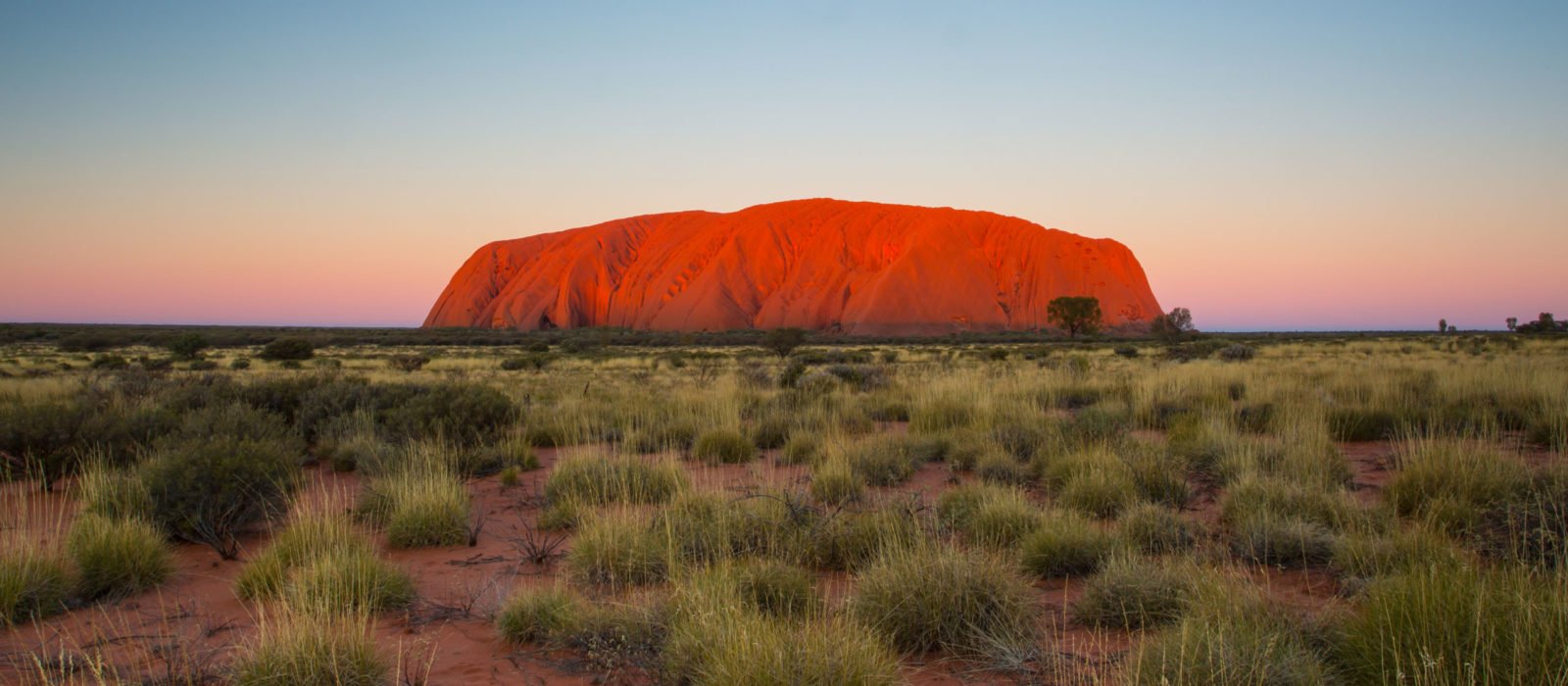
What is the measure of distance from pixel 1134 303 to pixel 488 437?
8517 cm

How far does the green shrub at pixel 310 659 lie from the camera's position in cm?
287

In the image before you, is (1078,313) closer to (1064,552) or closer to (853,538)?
(1064,552)

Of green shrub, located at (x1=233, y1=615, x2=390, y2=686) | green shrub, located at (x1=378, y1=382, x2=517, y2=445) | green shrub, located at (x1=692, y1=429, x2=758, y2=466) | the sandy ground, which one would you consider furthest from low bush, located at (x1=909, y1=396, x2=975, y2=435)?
green shrub, located at (x1=233, y1=615, x2=390, y2=686)

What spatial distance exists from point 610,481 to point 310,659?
11.4ft

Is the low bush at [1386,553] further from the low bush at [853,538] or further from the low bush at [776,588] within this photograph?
the low bush at [776,588]

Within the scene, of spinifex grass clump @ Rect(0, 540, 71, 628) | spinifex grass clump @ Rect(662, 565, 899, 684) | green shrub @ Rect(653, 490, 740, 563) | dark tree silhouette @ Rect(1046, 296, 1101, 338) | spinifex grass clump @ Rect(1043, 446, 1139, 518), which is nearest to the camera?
spinifex grass clump @ Rect(662, 565, 899, 684)

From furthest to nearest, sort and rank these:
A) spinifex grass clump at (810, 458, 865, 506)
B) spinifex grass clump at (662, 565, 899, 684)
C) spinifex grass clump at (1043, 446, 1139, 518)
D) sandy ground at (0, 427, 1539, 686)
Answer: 1. spinifex grass clump at (810, 458, 865, 506)
2. spinifex grass clump at (1043, 446, 1139, 518)
3. sandy ground at (0, 427, 1539, 686)
4. spinifex grass clump at (662, 565, 899, 684)

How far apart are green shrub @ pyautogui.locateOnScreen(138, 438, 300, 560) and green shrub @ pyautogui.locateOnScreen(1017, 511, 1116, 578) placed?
4.73 m

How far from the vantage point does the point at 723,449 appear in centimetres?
829

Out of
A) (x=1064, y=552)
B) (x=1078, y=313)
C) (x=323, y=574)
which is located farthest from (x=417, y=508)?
(x=1078, y=313)

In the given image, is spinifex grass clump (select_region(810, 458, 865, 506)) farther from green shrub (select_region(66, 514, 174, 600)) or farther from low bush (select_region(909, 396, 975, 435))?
green shrub (select_region(66, 514, 174, 600))

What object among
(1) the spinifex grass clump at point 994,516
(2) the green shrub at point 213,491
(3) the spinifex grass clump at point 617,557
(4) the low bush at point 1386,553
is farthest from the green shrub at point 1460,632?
(2) the green shrub at point 213,491

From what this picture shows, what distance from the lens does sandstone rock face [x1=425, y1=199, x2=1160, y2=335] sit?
76.7 m

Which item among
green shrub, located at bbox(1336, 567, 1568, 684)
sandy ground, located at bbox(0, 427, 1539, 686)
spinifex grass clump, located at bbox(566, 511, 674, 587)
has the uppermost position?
green shrub, located at bbox(1336, 567, 1568, 684)
